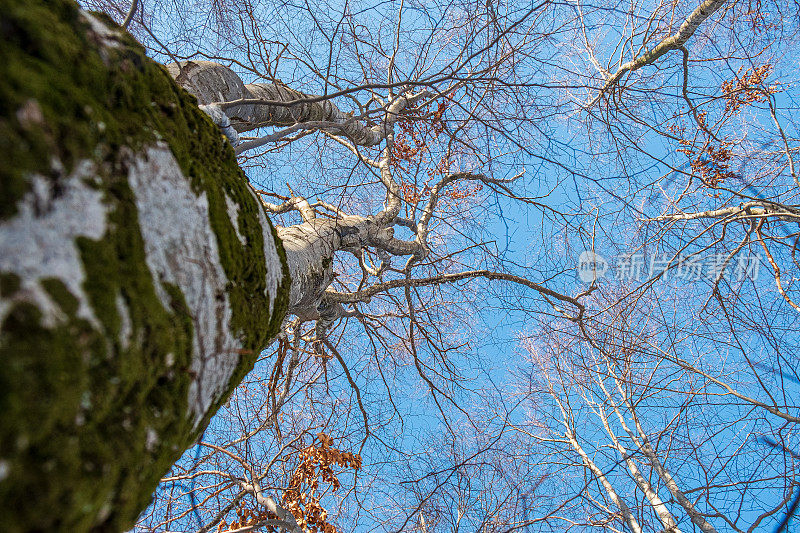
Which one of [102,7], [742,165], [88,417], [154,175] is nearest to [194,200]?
[154,175]

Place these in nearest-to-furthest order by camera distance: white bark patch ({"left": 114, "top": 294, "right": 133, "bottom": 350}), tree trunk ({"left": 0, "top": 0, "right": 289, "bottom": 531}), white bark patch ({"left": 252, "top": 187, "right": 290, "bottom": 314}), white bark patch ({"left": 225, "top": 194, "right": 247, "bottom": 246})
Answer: tree trunk ({"left": 0, "top": 0, "right": 289, "bottom": 531}), white bark patch ({"left": 114, "top": 294, "right": 133, "bottom": 350}), white bark patch ({"left": 225, "top": 194, "right": 247, "bottom": 246}), white bark patch ({"left": 252, "top": 187, "right": 290, "bottom": 314})

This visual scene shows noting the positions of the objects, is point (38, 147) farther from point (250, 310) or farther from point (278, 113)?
point (278, 113)

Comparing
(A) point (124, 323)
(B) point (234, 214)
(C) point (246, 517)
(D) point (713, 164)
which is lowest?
(A) point (124, 323)

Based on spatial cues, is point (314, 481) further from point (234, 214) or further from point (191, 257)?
point (191, 257)

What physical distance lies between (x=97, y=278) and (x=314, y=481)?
2951 millimetres

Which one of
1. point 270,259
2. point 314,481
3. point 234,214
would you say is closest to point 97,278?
point 234,214

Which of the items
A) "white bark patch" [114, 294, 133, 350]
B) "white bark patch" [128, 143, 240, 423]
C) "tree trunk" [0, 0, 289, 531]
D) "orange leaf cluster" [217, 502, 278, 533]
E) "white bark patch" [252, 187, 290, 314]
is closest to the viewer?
"tree trunk" [0, 0, 289, 531]

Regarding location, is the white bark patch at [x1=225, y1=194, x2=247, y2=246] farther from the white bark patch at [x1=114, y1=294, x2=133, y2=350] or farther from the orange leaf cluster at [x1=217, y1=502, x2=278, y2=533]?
the orange leaf cluster at [x1=217, y1=502, x2=278, y2=533]

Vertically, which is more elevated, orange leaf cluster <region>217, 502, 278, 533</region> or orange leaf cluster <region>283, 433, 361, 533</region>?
orange leaf cluster <region>283, 433, 361, 533</region>

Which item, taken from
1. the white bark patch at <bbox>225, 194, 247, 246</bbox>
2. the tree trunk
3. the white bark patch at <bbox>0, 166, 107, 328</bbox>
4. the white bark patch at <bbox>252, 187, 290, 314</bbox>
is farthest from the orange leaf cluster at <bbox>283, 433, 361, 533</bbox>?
the white bark patch at <bbox>0, 166, 107, 328</bbox>

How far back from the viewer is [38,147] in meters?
0.50

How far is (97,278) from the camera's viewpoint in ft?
1.85

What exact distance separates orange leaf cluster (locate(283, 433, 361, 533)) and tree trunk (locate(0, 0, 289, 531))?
2292 mm

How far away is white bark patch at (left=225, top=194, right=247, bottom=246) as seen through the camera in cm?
108
